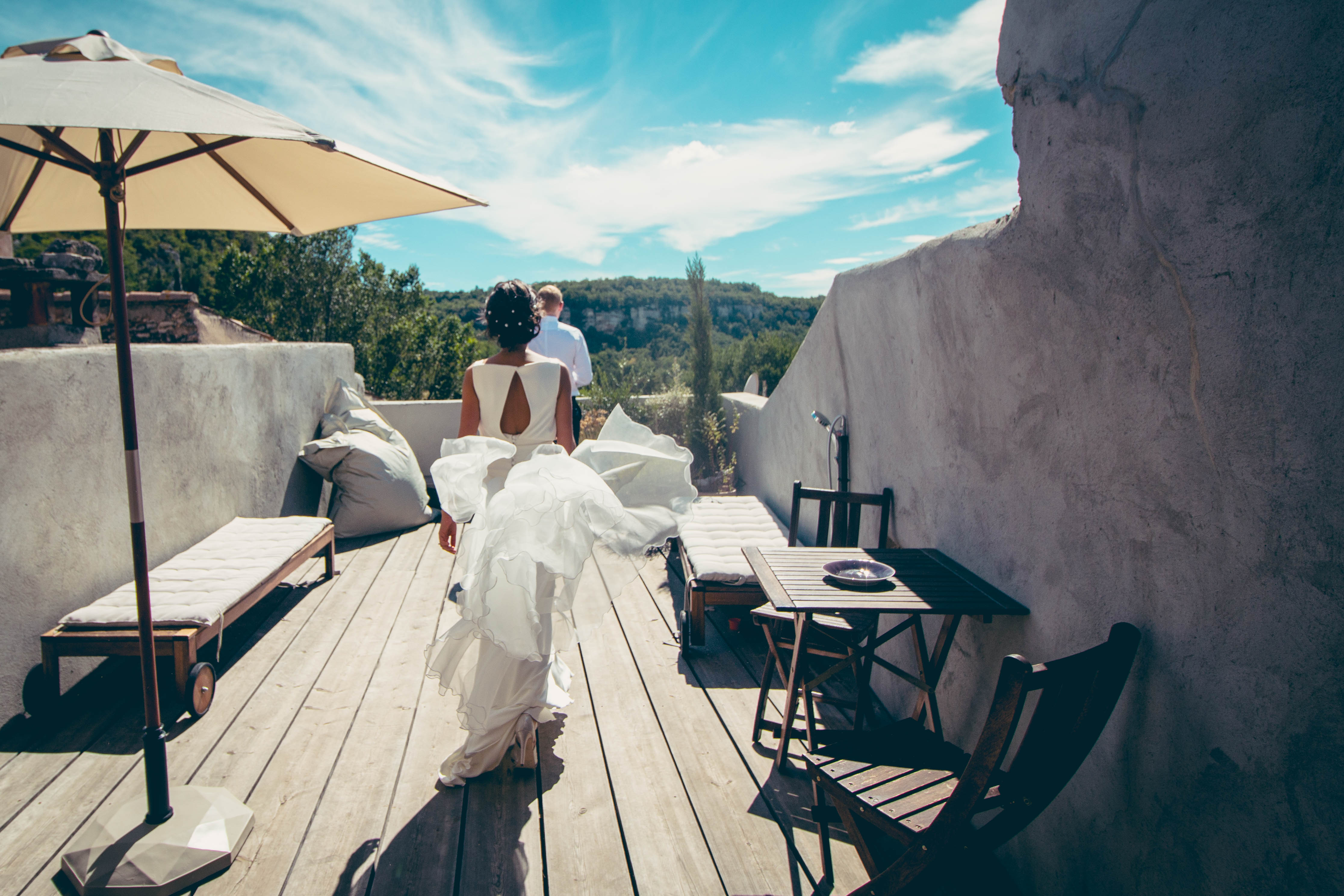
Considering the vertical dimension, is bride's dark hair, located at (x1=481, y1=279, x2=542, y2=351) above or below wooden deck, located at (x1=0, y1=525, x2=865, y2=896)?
above

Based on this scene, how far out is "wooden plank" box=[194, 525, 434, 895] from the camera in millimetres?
1961

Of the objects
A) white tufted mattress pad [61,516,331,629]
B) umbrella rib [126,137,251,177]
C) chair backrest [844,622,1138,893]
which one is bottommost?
white tufted mattress pad [61,516,331,629]

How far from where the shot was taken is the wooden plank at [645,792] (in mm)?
1953

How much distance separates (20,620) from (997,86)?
396 cm

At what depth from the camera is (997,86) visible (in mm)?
2035

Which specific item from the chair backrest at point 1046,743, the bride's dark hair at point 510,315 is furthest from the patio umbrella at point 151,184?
the chair backrest at point 1046,743

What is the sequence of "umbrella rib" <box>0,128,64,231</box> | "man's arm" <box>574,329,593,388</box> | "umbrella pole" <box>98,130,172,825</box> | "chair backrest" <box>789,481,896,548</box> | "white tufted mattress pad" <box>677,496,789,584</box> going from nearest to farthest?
"umbrella pole" <box>98,130,172,825</box>, "umbrella rib" <box>0,128,64,231</box>, "chair backrest" <box>789,481,896,548</box>, "white tufted mattress pad" <box>677,496,789,584</box>, "man's arm" <box>574,329,593,388</box>

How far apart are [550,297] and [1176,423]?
415cm

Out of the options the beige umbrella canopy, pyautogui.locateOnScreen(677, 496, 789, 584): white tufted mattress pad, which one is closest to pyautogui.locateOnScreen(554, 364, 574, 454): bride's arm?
pyautogui.locateOnScreen(677, 496, 789, 584): white tufted mattress pad

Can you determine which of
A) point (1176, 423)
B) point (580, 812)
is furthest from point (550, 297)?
point (1176, 423)

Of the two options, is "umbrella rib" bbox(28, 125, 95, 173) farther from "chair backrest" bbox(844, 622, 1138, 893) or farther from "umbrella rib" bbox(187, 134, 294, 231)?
"chair backrest" bbox(844, 622, 1138, 893)

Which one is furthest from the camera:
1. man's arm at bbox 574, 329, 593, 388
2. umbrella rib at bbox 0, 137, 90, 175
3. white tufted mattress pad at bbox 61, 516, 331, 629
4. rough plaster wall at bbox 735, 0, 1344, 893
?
man's arm at bbox 574, 329, 593, 388

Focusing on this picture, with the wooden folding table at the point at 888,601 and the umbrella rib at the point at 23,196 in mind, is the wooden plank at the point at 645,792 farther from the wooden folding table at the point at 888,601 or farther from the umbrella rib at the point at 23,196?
the umbrella rib at the point at 23,196

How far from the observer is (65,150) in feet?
5.83
